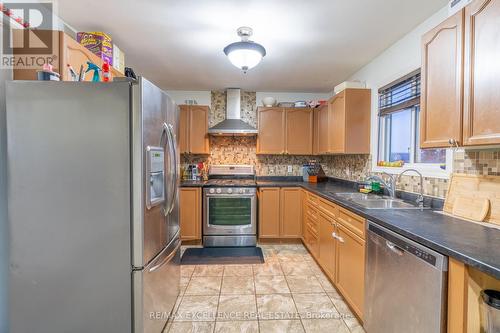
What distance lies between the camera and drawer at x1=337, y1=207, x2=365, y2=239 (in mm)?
1738

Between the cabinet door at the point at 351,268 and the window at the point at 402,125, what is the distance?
0.95 metres

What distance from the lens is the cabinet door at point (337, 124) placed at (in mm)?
2846

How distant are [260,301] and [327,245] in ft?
2.87

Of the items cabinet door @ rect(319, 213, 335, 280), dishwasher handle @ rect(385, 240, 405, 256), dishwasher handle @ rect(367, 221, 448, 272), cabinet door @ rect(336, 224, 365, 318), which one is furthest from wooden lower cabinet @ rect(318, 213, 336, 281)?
dishwasher handle @ rect(385, 240, 405, 256)

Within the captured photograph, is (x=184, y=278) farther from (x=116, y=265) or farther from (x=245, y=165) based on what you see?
(x=245, y=165)

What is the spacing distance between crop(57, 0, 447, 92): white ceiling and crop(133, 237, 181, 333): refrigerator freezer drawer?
1.89 m

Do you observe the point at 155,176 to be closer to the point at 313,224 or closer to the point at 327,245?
the point at 327,245

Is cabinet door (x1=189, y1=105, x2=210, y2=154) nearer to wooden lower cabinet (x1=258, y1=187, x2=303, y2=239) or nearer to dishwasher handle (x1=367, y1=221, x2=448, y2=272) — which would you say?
wooden lower cabinet (x1=258, y1=187, x2=303, y2=239)

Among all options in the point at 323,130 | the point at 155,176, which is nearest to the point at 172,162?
the point at 155,176

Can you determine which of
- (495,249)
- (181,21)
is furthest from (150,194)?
(495,249)

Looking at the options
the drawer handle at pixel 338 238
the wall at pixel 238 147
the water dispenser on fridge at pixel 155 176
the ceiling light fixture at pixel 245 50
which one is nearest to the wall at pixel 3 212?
the water dispenser on fridge at pixel 155 176

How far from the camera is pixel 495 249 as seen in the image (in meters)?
0.99

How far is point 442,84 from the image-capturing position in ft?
4.66

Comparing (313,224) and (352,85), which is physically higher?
(352,85)
